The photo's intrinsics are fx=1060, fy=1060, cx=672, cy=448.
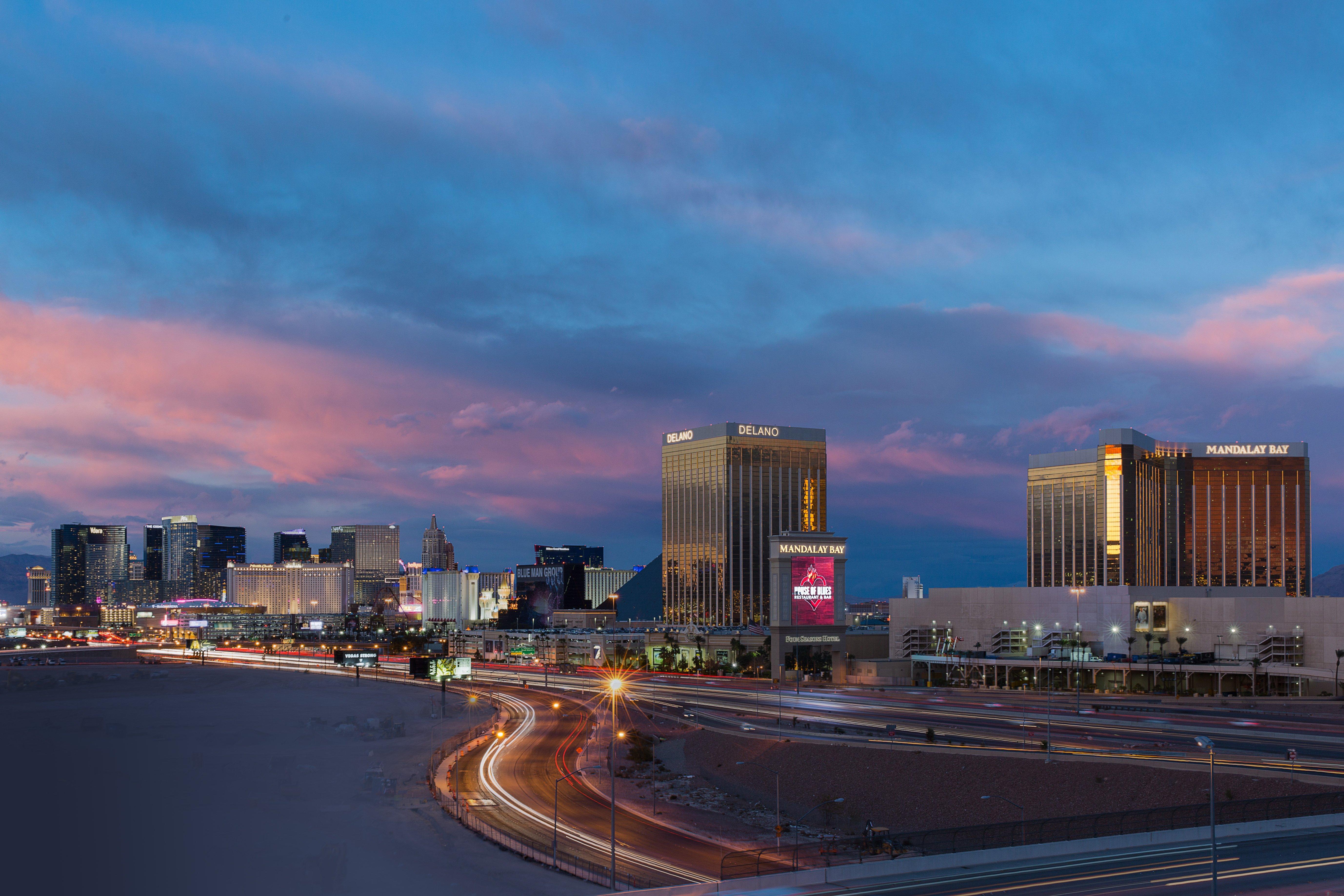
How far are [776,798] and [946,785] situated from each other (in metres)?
14.4

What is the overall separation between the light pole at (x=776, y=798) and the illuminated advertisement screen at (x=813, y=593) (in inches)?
3129

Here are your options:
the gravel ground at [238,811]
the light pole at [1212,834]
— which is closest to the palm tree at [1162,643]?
the light pole at [1212,834]

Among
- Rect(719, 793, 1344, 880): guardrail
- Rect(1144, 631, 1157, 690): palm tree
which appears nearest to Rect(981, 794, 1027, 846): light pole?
Rect(719, 793, 1344, 880): guardrail

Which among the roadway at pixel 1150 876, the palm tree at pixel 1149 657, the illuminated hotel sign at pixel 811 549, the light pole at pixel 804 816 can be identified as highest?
the illuminated hotel sign at pixel 811 549

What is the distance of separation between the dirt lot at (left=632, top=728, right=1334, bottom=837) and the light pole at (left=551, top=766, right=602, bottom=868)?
23.4 ft

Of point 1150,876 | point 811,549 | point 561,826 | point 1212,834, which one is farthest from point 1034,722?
point 811,549

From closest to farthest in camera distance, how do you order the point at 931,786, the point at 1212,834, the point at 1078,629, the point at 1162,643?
the point at 1212,834 < the point at 931,786 < the point at 1162,643 < the point at 1078,629

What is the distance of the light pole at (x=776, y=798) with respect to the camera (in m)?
69.2

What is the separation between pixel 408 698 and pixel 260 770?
74580 millimetres

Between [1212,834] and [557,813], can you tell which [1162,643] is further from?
[1212,834]

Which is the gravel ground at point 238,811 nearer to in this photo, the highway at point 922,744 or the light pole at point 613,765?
the light pole at point 613,765

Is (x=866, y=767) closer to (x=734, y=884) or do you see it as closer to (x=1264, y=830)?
(x=1264, y=830)

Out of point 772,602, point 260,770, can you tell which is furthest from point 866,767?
point 772,602

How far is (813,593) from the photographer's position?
575 ft
